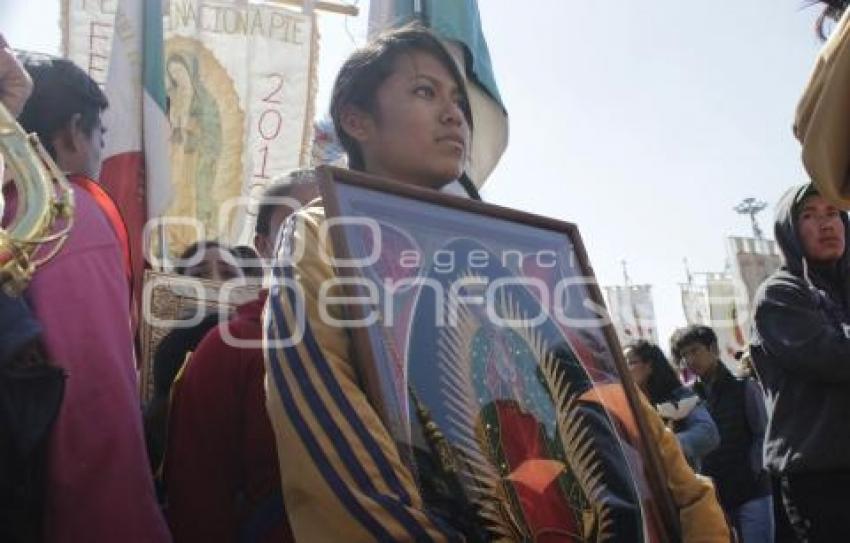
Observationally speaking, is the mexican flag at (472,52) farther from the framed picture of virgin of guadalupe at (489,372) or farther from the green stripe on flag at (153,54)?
the framed picture of virgin of guadalupe at (489,372)

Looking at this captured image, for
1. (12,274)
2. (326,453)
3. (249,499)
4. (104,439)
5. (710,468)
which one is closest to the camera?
(326,453)

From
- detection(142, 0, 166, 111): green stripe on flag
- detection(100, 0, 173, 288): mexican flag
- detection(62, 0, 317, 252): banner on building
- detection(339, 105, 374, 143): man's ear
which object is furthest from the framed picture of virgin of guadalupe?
detection(62, 0, 317, 252): banner on building

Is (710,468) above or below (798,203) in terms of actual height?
below

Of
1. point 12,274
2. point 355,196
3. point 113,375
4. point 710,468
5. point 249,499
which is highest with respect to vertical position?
point 355,196

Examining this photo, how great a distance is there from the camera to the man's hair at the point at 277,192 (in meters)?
2.59

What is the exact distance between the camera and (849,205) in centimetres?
137

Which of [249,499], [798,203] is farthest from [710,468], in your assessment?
[249,499]

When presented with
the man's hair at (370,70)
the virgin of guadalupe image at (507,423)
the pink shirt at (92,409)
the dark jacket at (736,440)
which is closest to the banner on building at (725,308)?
the dark jacket at (736,440)

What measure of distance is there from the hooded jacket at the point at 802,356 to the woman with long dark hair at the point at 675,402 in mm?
1486

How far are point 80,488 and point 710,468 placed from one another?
424 cm

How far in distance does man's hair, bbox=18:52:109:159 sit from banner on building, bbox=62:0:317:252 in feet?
7.98

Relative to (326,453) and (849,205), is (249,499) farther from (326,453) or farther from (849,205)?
(849,205)

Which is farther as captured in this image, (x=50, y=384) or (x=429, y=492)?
(x=50, y=384)

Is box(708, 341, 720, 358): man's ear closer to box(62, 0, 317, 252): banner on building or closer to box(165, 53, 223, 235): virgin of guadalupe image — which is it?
box(62, 0, 317, 252): banner on building
